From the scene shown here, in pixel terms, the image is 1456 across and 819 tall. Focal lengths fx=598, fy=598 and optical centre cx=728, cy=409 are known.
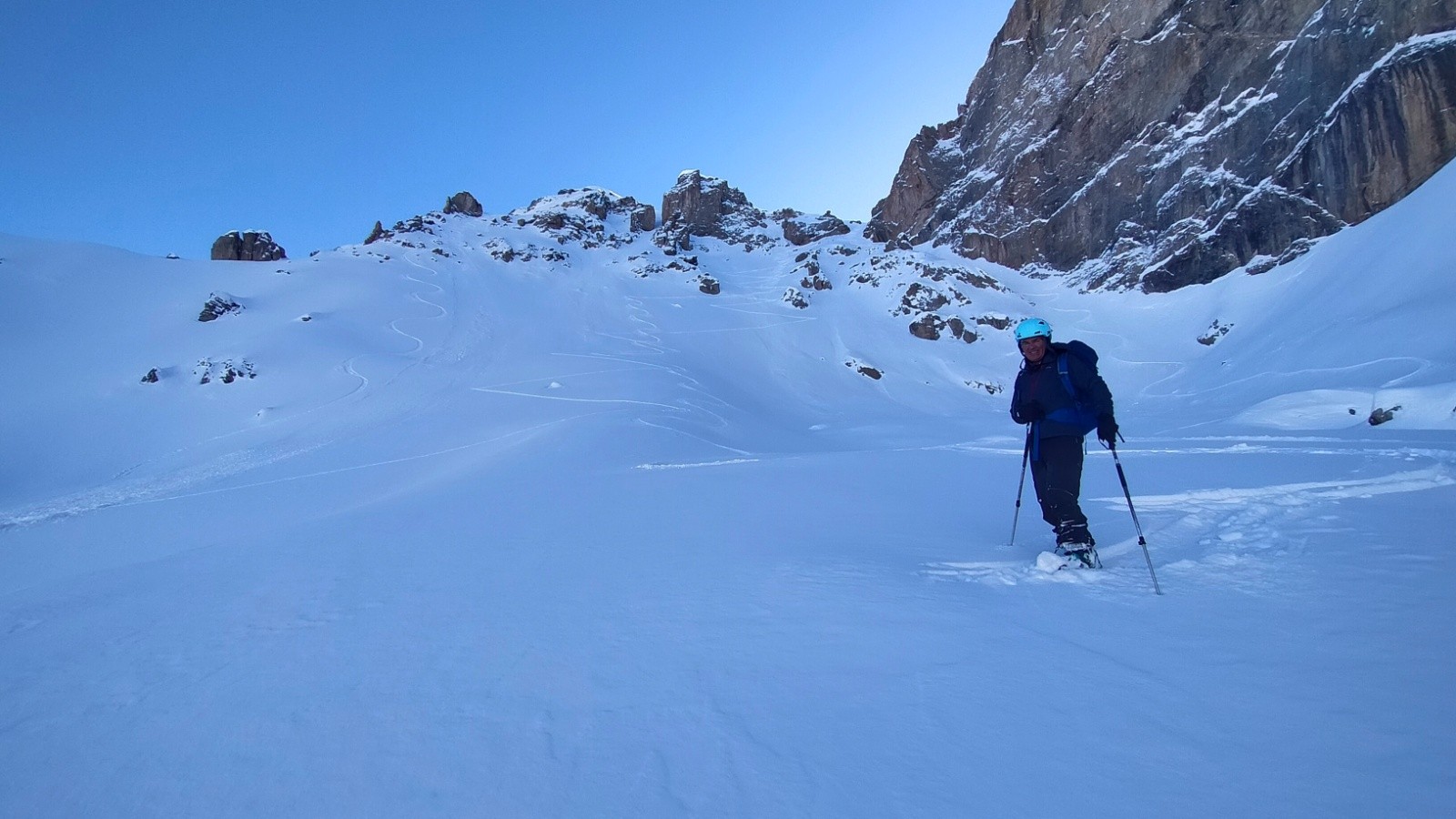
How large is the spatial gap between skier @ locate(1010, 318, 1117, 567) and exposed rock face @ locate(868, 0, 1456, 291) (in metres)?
43.5

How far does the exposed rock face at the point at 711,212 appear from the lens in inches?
2793

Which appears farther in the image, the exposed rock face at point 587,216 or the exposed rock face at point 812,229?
the exposed rock face at point 812,229

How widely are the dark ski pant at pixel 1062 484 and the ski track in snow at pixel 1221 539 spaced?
352mm

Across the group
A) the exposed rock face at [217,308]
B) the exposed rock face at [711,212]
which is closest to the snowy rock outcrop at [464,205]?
the exposed rock face at [711,212]

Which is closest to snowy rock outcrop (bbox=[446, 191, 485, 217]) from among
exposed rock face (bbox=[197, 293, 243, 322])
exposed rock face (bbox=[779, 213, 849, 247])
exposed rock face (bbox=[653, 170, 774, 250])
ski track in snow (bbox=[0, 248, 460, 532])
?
exposed rock face (bbox=[653, 170, 774, 250])

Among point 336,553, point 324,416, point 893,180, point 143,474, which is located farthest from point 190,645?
point 893,180

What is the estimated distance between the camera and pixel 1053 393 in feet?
17.0

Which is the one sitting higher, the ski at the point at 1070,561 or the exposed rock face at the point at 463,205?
the exposed rock face at the point at 463,205

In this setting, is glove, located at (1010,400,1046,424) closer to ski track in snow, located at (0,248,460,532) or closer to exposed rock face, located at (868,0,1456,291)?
ski track in snow, located at (0,248,460,532)

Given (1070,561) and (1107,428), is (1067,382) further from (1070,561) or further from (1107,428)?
(1070,561)

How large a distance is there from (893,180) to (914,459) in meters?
66.5

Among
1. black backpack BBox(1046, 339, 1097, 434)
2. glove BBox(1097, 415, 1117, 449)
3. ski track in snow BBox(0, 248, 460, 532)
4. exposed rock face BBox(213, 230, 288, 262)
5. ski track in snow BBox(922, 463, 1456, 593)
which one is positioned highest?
exposed rock face BBox(213, 230, 288, 262)

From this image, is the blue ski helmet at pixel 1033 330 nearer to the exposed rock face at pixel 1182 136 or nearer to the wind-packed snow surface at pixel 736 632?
the wind-packed snow surface at pixel 736 632

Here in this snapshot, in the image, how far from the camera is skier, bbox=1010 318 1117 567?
488cm
